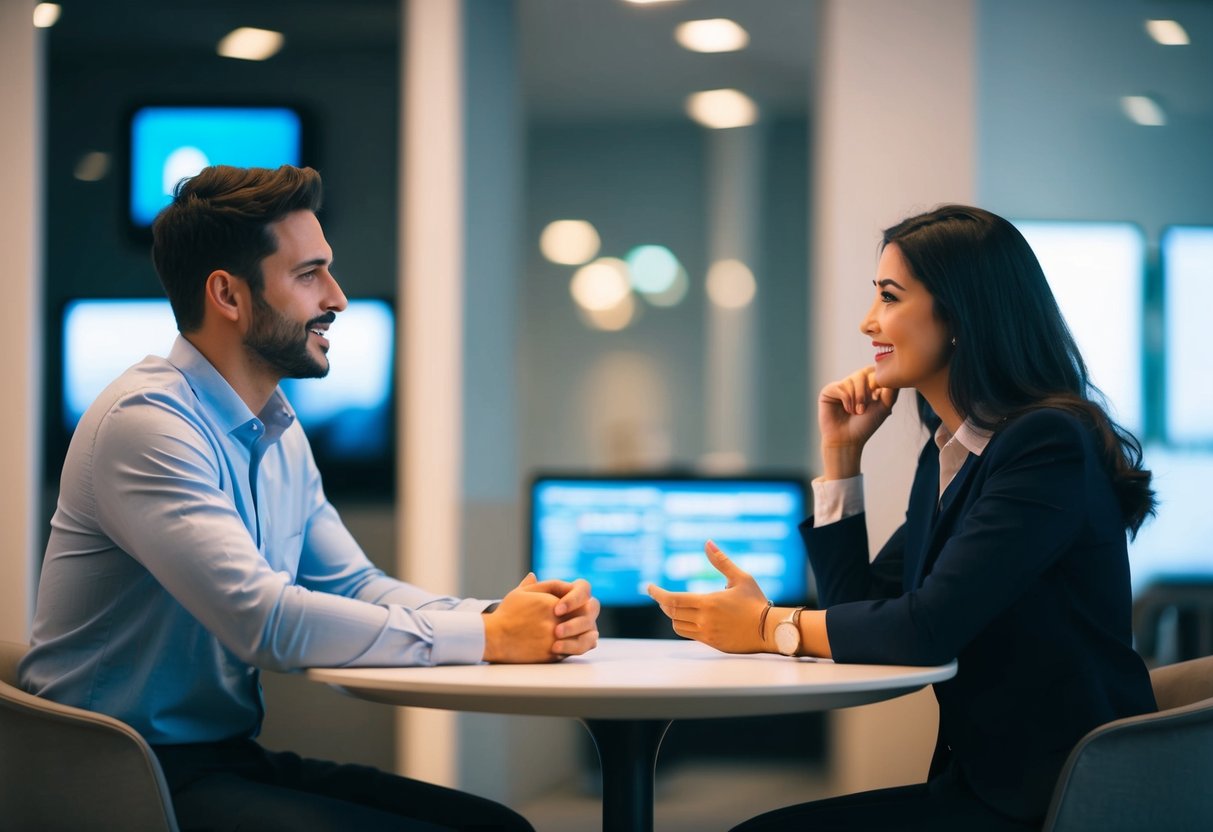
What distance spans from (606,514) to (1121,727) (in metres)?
2.33

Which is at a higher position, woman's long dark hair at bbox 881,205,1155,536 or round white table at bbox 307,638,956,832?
woman's long dark hair at bbox 881,205,1155,536

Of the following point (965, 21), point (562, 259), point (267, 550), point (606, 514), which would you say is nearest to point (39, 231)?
point (606, 514)

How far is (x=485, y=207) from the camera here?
3.80m

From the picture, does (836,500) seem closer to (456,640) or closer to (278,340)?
(456,640)

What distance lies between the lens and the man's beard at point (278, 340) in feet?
6.09

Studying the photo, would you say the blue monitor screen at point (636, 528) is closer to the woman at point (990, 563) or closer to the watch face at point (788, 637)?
the woman at point (990, 563)

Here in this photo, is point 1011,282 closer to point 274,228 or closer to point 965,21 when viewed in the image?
point 274,228

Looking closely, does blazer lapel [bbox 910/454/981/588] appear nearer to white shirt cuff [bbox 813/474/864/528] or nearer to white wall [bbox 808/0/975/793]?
white shirt cuff [bbox 813/474/864/528]

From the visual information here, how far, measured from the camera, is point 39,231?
3.67 metres

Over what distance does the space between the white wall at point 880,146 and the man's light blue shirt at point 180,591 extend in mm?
2049

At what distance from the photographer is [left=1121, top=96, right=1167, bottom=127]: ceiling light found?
3.85 m

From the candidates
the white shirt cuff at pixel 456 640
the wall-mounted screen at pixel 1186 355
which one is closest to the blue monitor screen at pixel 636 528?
the wall-mounted screen at pixel 1186 355

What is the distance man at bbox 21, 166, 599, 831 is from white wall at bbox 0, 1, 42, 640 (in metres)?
2.05

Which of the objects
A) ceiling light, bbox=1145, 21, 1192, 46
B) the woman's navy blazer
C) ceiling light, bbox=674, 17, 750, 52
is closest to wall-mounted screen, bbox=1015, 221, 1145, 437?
ceiling light, bbox=1145, 21, 1192, 46
